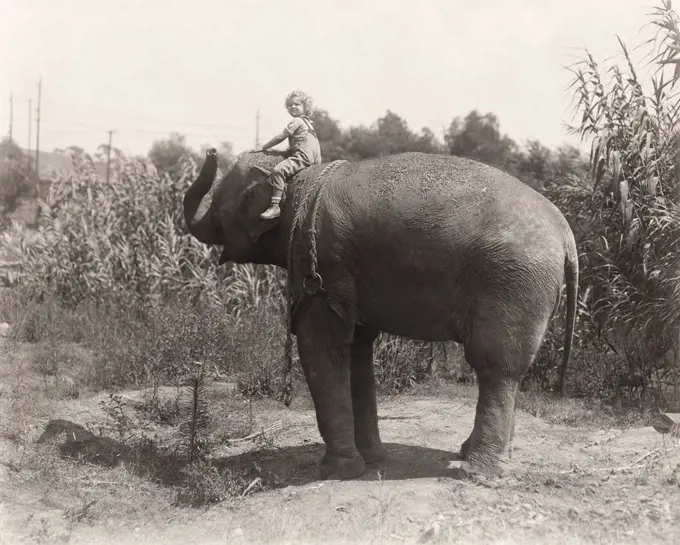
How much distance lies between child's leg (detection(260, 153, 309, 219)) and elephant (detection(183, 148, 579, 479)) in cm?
8

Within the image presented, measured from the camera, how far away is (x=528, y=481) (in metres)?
Answer: 4.95

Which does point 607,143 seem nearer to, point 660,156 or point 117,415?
point 660,156

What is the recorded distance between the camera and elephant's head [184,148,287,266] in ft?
18.2

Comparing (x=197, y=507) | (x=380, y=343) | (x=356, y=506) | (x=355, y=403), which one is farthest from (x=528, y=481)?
(x=380, y=343)

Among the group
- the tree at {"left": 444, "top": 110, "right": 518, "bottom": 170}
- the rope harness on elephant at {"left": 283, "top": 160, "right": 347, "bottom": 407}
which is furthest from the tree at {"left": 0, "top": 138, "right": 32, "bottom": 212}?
the rope harness on elephant at {"left": 283, "top": 160, "right": 347, "bottom": 407}

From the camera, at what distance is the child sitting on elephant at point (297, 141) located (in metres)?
5.45

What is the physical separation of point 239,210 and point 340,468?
6.48 feet

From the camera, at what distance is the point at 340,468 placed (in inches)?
214

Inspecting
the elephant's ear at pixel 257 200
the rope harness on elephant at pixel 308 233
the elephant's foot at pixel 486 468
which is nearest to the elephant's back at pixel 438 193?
the rope harness on elephant at pixel 308 233

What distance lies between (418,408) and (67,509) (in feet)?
13.1

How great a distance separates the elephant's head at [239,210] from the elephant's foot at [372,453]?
153 cm

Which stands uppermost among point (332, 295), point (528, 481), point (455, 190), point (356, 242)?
point (455, 190)

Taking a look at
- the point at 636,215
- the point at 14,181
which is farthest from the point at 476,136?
the point at 636,215

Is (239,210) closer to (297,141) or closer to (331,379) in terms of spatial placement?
(297,141)
